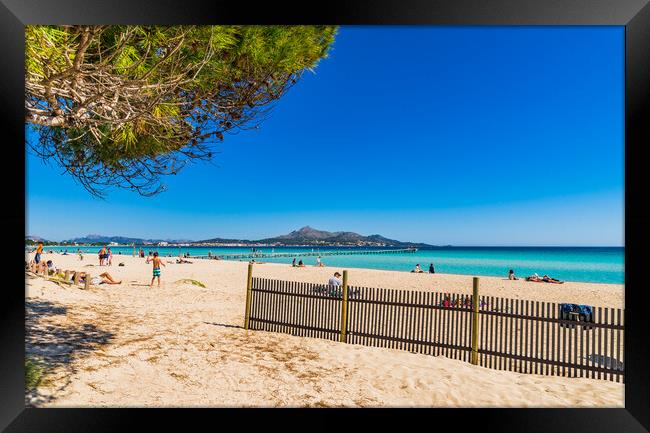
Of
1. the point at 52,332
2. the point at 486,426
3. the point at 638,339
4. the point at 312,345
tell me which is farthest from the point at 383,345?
the point at 52,332

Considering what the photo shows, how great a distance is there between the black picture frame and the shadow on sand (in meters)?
1.80

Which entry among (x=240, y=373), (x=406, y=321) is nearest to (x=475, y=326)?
(x=406, y=321)

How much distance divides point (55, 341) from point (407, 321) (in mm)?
6625

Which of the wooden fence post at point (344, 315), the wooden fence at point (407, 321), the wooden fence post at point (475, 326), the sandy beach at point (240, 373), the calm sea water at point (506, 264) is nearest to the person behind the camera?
the sandy beach at point (240, 373)

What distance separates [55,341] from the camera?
227 inches

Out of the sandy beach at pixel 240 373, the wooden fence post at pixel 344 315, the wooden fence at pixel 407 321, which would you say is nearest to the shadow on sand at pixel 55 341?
the sandy beach at pixel 240 373

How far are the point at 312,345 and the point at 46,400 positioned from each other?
13.7 feet
